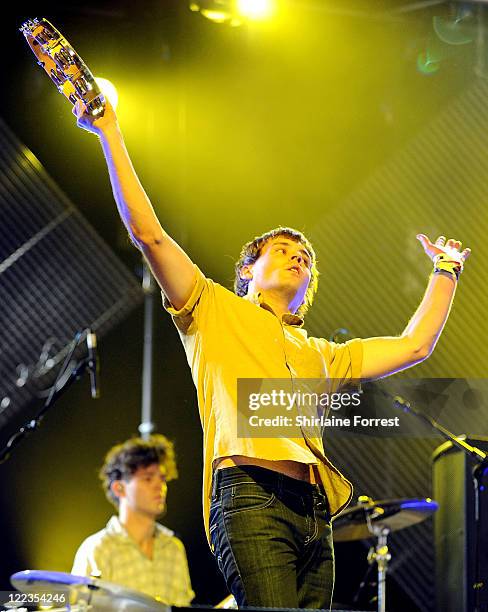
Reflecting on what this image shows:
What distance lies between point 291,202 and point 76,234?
1.08 m

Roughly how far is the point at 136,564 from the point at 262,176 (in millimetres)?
1951

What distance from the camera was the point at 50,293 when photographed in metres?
3.72

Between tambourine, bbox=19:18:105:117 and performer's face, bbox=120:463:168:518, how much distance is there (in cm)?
202

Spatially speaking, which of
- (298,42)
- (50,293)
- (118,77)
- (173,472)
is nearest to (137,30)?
(118,77)

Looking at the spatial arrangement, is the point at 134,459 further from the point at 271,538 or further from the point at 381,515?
the point at 271,538

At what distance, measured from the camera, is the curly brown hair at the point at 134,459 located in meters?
3.35

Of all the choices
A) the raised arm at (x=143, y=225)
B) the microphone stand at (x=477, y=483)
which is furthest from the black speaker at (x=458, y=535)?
the raised arm at (x=143, y=225)

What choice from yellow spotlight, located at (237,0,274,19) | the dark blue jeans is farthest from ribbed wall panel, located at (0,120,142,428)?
the dark blue jeans

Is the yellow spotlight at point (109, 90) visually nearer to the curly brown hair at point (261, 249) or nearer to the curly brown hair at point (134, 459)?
the curly brown hair at point (134, 459)

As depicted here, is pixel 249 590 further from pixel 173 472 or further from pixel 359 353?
pixel 173 472

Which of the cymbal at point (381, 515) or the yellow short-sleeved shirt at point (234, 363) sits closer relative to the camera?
the yellow short-sleeved shirt at point (234, 363)

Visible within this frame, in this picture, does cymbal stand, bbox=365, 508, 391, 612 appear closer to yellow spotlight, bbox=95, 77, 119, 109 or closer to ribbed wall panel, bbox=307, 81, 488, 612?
ribbed wall panel, bbox=307, 81, 488, 612

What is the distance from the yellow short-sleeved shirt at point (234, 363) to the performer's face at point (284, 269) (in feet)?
0.40

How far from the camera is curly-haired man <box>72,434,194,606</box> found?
315 centimetres
